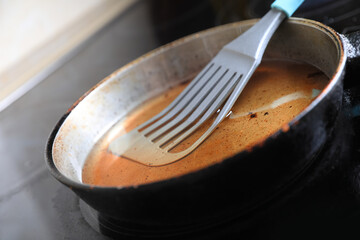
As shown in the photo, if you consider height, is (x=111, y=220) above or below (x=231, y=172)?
below

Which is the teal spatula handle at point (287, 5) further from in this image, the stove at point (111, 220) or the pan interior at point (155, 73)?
the stove at point (111, 220)

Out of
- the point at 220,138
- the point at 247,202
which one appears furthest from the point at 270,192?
the point at 220,138

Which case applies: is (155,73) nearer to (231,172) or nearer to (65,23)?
(231,172)

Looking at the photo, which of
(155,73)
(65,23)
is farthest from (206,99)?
(65,23)

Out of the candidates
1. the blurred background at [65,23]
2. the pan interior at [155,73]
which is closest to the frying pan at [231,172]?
the pan interior at [155,73]

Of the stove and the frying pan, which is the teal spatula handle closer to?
the frying pan

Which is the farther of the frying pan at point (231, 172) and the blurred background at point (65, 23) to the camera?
the blurred background at point (65, 23)

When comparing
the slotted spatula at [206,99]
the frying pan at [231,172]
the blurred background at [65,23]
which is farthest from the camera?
the blurred background at [65,23]

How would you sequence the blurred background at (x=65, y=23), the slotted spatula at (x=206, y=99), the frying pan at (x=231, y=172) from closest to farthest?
1. the frying pan at (x=231, y=172)
2. the slotted spatula at (x=206, y=99)
3. the blurred background at (x=65, y=23)
